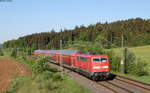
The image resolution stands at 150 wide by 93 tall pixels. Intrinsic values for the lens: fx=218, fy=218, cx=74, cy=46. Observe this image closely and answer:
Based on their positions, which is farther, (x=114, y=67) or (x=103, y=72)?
(x=114, y=67)

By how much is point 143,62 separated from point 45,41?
479ft

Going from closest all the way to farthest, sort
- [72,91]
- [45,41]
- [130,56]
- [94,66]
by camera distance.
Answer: [72,91] → [94,66] → [130,56] → [45,41]

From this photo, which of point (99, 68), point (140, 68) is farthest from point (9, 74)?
point (140, 68)

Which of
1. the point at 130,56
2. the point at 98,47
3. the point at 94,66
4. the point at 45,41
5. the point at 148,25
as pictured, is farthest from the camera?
the point at 45,41

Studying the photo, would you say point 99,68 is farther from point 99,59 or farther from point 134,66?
point 134,66

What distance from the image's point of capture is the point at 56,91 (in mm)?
18812

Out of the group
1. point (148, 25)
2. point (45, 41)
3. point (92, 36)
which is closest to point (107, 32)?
point (92, 36)

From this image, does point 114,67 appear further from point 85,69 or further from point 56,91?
point 56,91

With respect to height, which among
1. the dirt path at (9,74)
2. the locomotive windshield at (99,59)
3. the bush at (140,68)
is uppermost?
the locomotive windshield at (99,59)

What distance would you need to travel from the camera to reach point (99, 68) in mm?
23875

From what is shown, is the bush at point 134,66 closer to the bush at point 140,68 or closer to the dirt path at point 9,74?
the bush at point 140,68

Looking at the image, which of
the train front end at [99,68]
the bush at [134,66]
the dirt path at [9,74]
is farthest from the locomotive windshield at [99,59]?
the dirt path at [9,74]

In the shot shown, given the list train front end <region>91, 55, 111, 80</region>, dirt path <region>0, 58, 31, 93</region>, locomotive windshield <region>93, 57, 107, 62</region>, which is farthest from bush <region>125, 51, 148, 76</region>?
dirt path <region>0, 58, 31, 93</region>

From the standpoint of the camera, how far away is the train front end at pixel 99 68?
931 inches
